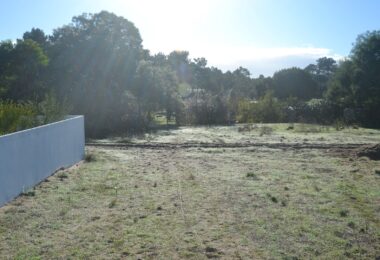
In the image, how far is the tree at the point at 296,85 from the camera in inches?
1988

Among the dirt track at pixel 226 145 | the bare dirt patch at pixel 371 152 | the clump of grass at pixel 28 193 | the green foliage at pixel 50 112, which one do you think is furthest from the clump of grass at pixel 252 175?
the dirt track at pixel 226 145

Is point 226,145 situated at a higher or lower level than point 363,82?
lower

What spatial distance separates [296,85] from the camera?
166 ft

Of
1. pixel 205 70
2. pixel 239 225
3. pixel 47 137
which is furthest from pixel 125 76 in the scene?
pixel 205 70

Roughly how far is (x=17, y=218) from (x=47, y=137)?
3.42 m

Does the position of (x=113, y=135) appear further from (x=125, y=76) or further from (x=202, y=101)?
(x=202, y=101)

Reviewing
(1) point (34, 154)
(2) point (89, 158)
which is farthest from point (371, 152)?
(1) point (34, 154)

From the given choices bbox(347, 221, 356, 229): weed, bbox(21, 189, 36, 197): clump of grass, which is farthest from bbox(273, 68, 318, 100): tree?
bbox(347, 221, 356, 229): weed

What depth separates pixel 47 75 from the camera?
941 inches

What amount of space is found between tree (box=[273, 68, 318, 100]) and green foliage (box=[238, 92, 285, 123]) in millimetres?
19410

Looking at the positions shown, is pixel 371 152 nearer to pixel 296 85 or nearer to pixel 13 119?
pixel 13 119

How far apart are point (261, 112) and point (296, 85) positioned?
822 inches

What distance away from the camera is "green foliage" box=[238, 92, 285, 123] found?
31016 mm

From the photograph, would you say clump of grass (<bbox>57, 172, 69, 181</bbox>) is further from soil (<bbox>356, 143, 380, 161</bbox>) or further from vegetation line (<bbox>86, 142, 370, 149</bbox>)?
soil (<bbox>356, 143, 380, 161</bbox>)
